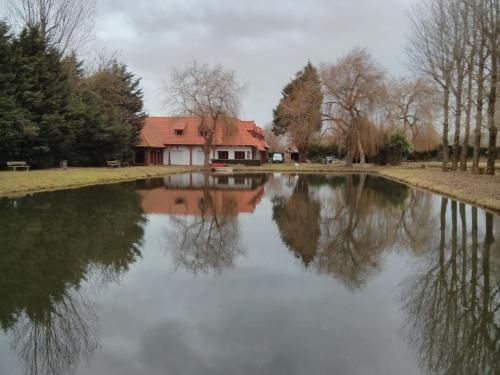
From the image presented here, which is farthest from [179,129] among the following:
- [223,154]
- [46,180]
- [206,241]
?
[206,241]

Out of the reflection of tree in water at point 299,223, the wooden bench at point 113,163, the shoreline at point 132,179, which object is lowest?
the reflection of tree in water at point 299,223

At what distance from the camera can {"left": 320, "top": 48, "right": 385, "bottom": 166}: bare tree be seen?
41.8 m

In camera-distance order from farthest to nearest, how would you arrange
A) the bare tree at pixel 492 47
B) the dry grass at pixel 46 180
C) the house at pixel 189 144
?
the house at pixel 189 144, the bare tree at pixel 492 47, the dry grass at pixel 46 180

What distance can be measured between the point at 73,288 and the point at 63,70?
30.5 m

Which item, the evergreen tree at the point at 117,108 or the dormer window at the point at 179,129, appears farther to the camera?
the dormer window at the point at 179,129

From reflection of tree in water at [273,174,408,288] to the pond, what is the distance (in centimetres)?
5

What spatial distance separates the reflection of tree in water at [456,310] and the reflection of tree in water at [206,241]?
3.09 meters

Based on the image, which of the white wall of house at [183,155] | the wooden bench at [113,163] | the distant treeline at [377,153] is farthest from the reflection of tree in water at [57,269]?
the distant treeline at [377,153]

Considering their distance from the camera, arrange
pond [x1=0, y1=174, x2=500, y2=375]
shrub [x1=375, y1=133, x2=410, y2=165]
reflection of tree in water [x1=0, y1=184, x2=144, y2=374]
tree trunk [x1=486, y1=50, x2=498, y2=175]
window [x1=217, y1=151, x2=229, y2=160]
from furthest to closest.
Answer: window [x1=217, y1=151, x2=229, y2=160] → shrub [x1=375, y1=133, x2=410, y2=165] → tree trunk [x1=486, y1=50, x2=498, y2=175] → reflection of tree in water [x1=0, y1=184, x2=144, y2=374] → pond [x1=0, y1=174, x2=500, y2=375]

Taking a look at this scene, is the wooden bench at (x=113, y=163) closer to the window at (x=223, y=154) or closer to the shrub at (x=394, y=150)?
the window at (x=223, y=154)

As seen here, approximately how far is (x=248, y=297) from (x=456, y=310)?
2514 millimetres

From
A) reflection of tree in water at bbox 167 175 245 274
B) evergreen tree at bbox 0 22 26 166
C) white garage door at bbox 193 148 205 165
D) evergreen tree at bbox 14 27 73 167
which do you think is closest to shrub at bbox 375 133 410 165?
white garage door at bbox 193 148 205 165

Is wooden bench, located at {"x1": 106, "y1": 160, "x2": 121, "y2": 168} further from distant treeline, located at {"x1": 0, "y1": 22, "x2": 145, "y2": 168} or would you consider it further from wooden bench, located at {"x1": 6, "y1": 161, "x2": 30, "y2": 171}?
wooden bench, located at {"x1": 6, "y1": 161, "x2": 30, "y2": 171}

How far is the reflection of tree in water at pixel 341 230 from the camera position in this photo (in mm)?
7434
